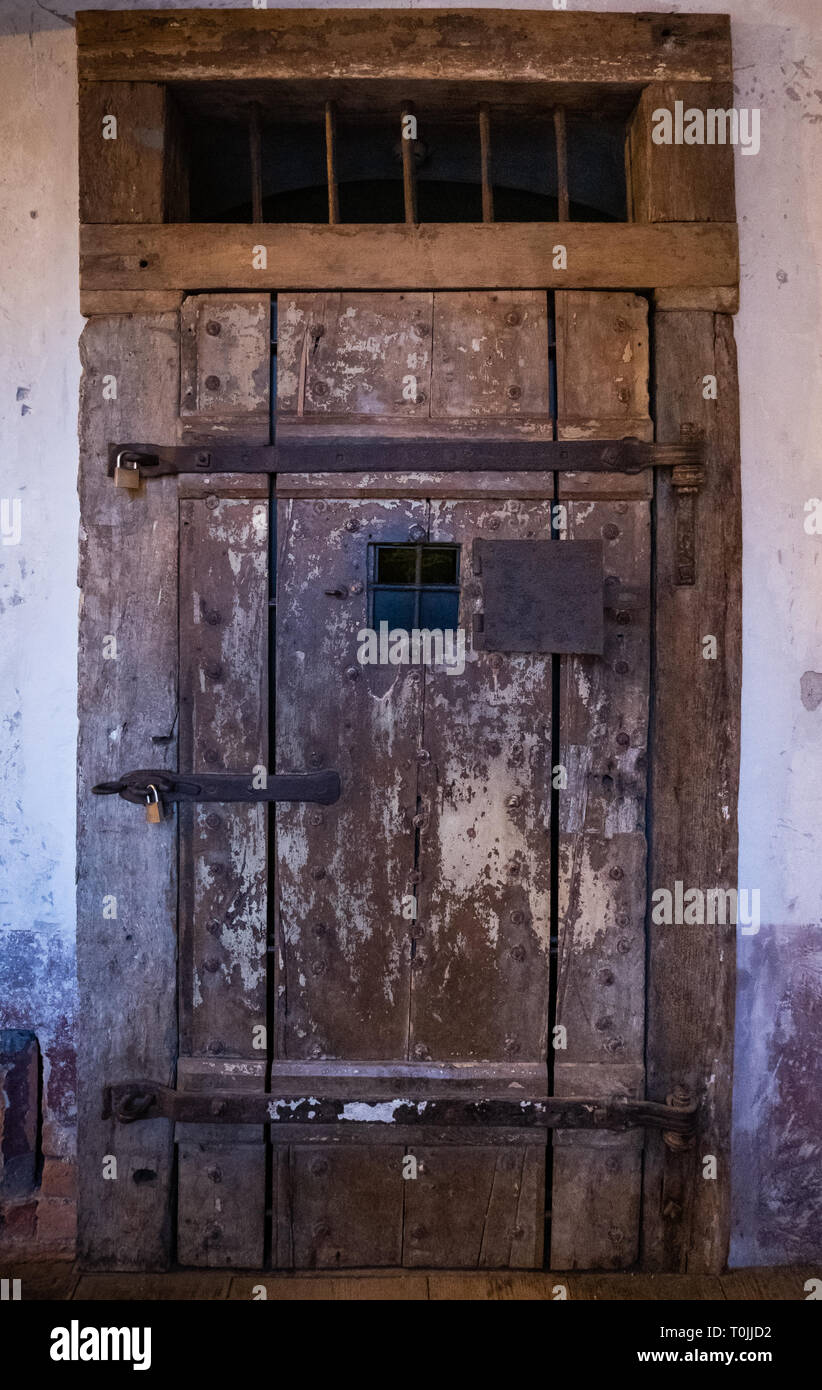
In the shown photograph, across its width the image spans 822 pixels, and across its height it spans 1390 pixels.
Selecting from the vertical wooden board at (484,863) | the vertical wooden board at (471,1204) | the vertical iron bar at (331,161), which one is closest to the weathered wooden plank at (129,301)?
the vertical iron bar at (331,161)

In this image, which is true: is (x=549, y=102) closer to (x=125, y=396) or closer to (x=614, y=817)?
(x=125, y=396)

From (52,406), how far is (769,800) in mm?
1885

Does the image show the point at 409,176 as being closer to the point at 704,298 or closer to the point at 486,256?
the point at 486,256

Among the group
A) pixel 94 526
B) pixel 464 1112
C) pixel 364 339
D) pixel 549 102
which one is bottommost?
pixel 464 1112

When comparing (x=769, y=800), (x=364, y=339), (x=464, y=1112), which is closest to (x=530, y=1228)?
(x=464, y=1112)

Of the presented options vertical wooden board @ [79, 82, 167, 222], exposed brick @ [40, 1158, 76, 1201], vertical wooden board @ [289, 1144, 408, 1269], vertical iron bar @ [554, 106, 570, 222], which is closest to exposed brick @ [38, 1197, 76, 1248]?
exposed brick @ [40, 1158, 76, 1201]

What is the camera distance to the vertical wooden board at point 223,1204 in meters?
1.99

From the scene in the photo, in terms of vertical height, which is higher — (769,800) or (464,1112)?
(769,800)

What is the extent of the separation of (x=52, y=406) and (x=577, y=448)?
3.94 feet

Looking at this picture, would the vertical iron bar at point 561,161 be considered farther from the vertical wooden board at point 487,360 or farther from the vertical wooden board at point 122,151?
the vertical wooden board at point 122,151

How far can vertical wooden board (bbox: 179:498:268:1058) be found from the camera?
6.46 ft

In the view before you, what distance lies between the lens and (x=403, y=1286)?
1957 millimetres

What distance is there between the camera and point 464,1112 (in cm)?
195

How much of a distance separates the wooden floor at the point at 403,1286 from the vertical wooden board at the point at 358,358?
1.93 meters
